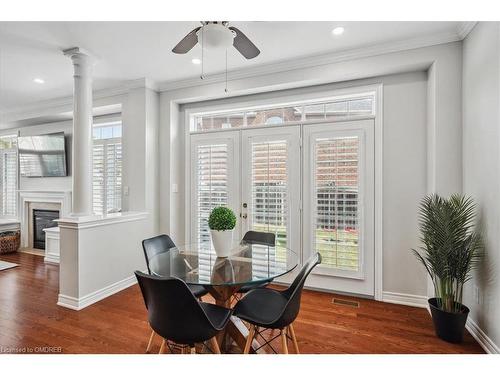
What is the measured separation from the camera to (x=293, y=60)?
10.6 ft

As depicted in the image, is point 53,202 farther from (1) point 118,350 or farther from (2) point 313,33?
(2) point 313,33

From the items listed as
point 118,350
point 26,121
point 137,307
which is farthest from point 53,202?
point 118,350

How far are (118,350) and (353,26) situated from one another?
343 cm

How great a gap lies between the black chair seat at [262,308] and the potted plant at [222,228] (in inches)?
16.7

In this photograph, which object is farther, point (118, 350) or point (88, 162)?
point (88, 162)

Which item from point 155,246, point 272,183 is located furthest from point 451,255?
point 155,246

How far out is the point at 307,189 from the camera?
11.2 ft

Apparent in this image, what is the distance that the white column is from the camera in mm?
3117

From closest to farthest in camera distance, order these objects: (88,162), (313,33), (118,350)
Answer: (118,350) → (313,33) → (88,162)

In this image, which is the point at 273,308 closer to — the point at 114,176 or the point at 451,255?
the point at 451,255

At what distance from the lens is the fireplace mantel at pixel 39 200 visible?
202 inches

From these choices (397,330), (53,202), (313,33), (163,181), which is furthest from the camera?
(53,202)

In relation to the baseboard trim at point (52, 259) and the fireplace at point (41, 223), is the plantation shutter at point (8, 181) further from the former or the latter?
the baseboard trim at point (52, 259)

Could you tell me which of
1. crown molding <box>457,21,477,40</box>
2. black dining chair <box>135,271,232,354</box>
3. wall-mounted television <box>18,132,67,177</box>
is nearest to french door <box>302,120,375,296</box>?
crown molding <box>457,21,477,40</box>
